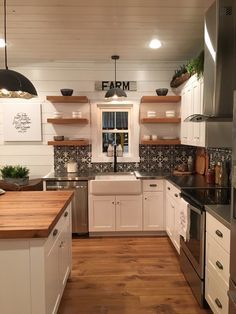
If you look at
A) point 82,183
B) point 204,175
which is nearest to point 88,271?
point 82,183

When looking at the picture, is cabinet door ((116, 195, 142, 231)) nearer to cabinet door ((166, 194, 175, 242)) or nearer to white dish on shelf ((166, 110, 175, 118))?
cabinet door ((166, 194, 175, 242))

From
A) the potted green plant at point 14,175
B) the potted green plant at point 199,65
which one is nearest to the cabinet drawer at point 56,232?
the potted green plant at point 14,175

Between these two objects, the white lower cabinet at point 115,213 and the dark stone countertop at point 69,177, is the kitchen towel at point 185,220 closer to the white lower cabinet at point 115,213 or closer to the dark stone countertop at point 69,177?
the white lower cabinet at point 115,213

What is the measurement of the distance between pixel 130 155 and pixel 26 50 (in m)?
2.25

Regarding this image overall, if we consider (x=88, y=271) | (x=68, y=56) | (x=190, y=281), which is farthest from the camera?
(x=68, y=56)

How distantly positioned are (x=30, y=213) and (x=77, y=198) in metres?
2.02

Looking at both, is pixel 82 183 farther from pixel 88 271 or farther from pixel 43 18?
pixel 43 18

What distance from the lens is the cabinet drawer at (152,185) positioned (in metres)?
4.06

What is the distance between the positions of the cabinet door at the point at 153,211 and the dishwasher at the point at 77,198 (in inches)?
34.4

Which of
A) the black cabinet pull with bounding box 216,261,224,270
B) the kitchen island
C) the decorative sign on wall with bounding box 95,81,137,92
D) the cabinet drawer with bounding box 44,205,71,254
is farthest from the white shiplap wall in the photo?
the black cabinet pull with bounding box 216,261,224,270

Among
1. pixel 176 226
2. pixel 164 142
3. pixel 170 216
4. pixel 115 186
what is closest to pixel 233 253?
pixel 176 226

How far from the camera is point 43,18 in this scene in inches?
113

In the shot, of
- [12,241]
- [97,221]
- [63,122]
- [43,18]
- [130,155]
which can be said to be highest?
[43,18]

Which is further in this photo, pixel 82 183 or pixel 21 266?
pixel 82 183
